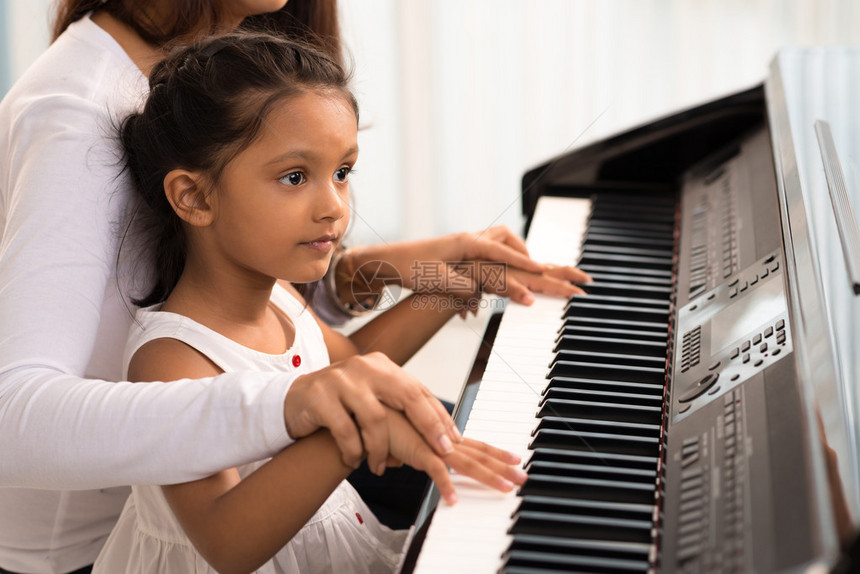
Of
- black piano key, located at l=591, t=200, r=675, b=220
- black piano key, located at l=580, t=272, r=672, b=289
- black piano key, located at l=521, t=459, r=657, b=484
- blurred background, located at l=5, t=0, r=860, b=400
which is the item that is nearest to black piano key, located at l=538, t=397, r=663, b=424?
black piano key, located at l=521, t=459, r=657, b=484

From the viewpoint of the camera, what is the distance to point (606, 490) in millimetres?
792

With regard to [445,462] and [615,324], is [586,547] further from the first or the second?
[615,324]

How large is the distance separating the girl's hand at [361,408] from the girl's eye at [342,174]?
0.31 meters

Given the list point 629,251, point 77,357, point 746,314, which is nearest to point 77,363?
point 77,357

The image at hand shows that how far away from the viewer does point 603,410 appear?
0.94m

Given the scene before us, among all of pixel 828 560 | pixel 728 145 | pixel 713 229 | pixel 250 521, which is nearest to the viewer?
pixel 828 560

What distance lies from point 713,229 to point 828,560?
0.85 m

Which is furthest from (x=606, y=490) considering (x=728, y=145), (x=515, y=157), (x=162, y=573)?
(x=515, y=157)

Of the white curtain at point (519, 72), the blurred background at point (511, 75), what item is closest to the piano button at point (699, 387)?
the blurred background at point (511, 75)

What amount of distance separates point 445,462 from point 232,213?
39cm

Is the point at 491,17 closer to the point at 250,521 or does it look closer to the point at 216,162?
the point at 216,162

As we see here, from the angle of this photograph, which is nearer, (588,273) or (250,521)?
(250,521)

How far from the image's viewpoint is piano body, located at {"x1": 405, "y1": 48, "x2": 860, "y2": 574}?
2.19 ft

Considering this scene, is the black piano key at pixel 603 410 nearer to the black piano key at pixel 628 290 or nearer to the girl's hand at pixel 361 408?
the girl's hand at pixel 361 408
